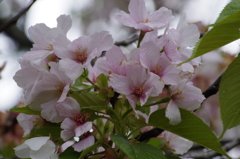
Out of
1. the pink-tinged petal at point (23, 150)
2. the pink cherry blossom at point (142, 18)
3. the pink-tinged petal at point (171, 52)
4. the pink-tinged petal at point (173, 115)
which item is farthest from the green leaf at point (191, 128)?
the pink-tinged petal at point (23, 150)

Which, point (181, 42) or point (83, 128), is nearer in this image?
point (83, 128)

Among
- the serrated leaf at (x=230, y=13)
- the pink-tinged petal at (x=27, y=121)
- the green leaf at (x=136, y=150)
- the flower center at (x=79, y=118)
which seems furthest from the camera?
the pink-tinged petal at (x=27, y=121)

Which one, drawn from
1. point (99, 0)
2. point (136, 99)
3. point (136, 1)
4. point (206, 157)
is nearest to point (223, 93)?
point (136, 99)

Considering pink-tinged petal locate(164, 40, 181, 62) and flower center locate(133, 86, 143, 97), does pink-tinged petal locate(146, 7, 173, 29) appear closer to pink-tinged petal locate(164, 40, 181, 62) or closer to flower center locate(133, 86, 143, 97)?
pink-tinged petal locate(164, 40, 181, 62)

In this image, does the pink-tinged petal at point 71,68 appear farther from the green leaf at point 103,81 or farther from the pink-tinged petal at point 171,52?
the pink-tinged petal at point 171,52

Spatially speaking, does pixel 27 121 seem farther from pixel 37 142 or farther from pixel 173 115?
pixel 173 115

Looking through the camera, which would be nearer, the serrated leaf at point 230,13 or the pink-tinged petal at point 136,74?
the serrated leaf at point 230,13

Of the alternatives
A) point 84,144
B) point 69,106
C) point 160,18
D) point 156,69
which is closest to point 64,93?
point 69,106
